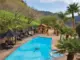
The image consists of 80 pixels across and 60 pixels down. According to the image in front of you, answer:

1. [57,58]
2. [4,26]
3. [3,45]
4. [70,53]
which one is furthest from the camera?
[4,26]

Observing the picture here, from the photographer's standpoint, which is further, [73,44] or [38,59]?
[38,59]

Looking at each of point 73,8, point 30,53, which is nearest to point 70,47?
point 30,53

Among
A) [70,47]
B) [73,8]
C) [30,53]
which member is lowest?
[30,53]

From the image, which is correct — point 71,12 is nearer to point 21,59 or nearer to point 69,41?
point 21,59

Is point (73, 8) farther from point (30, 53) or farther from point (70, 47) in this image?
point (70, 47)

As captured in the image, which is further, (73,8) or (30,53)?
(73,8)

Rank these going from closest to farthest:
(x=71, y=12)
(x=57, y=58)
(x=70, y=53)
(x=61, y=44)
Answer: (x=70, y=53), (x=61, y=44), (x=57, y=58), (x=71, y=12)

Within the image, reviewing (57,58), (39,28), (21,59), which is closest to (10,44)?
(21,59)

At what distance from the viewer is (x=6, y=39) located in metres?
21.2

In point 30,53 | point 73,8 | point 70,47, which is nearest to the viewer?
point 70,47

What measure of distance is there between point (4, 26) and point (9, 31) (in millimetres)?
1022

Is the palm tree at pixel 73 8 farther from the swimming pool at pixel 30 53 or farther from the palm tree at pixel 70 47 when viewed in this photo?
the palm tree at pixel 70 47

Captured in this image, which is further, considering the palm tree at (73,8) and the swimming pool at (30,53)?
the palm tree at (73,8)

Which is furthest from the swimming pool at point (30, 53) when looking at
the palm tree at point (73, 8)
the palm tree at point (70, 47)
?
the palm tree at point (73, 8)
